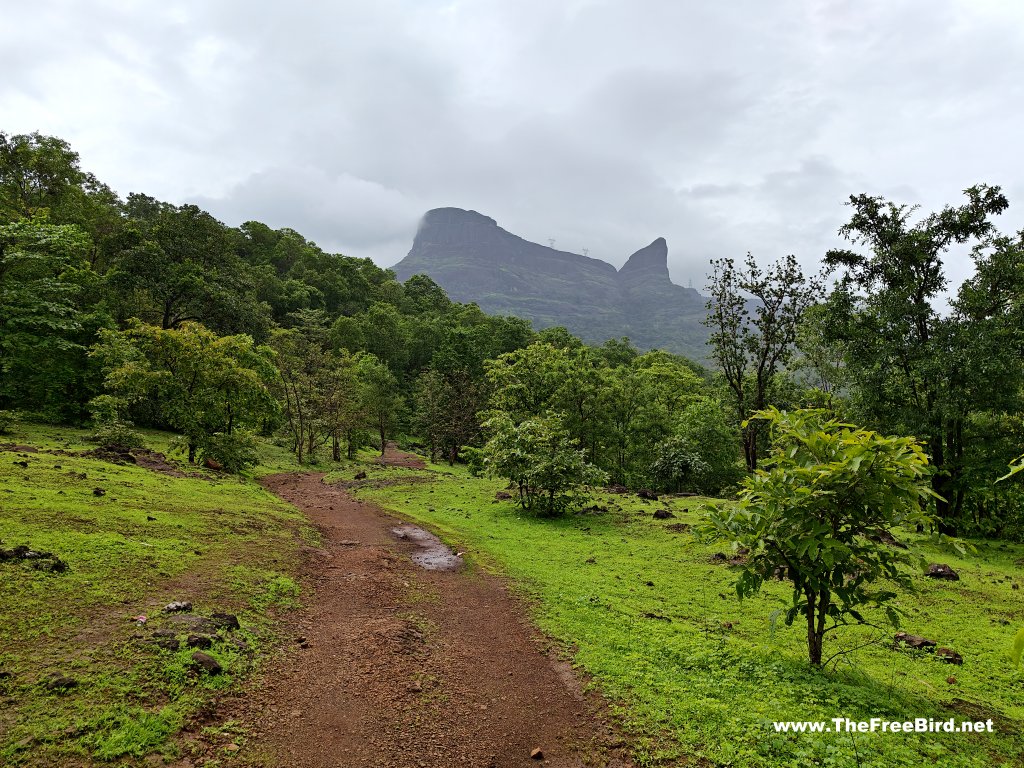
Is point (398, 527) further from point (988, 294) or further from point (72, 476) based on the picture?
point (988, 294)

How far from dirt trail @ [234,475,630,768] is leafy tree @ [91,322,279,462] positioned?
1766 cm

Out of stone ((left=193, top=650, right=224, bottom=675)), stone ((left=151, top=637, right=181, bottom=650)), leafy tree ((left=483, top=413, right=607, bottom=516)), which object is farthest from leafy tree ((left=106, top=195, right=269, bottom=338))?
stone ((left=193, top=650, right=224, bottom=675))

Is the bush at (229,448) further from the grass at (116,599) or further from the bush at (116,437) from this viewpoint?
the grass at (116,599)

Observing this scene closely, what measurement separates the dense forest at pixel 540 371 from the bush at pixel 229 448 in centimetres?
11

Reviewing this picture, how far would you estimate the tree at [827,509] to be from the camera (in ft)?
18.7

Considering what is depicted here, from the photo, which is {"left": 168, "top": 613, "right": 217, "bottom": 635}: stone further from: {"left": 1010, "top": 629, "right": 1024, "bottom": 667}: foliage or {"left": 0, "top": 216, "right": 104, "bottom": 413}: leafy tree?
{"left": 0, "top": 216, "right": 104, "bottom": 413}: leafy tree

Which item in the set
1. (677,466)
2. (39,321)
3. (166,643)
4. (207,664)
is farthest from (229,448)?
Result: (677,466)

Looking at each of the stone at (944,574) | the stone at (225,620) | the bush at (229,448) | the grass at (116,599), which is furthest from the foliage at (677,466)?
the stone at (225,620)

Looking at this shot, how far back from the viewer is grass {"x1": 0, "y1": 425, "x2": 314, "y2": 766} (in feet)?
16.5

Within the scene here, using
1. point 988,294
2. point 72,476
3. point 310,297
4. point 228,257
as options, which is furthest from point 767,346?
point 310,297

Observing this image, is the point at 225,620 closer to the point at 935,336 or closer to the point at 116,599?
the point at 116,599

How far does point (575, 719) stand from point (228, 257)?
199 ft

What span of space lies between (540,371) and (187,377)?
2189cm

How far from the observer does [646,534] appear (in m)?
18.3
